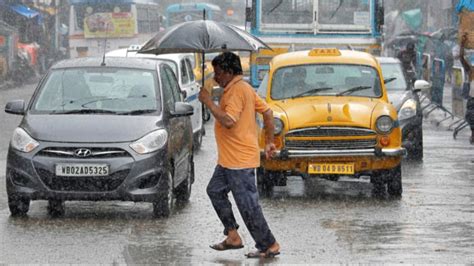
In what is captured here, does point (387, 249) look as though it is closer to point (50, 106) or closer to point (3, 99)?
point (50, 106)

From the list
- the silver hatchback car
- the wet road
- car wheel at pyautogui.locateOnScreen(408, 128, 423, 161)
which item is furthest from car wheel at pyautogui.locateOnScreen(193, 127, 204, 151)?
the silver hatchback car

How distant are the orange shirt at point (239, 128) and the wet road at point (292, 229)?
805 mm

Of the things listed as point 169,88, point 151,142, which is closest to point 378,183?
point 169,88

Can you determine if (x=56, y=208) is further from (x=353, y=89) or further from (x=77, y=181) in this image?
(x=353, y=89)

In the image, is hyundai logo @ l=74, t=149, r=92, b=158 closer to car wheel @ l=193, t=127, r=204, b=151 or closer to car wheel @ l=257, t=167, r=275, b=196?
car wheel @ l=257, t=167, r=275, b=196

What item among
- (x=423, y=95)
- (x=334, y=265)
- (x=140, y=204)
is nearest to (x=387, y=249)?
(x=334, y=265)

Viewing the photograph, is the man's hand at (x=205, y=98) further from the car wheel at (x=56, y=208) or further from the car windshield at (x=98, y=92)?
the car wheel at (x=56, y=208)

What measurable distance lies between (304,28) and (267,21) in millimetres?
748

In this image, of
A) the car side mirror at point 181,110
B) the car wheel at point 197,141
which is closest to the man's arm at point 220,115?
the car side mirror at point 181,110

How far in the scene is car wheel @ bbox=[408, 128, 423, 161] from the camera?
791 inches

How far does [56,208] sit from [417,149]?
316 inches

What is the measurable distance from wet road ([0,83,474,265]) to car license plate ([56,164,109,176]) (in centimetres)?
48

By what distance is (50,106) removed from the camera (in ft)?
45.1

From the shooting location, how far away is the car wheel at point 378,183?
15.1 meters
